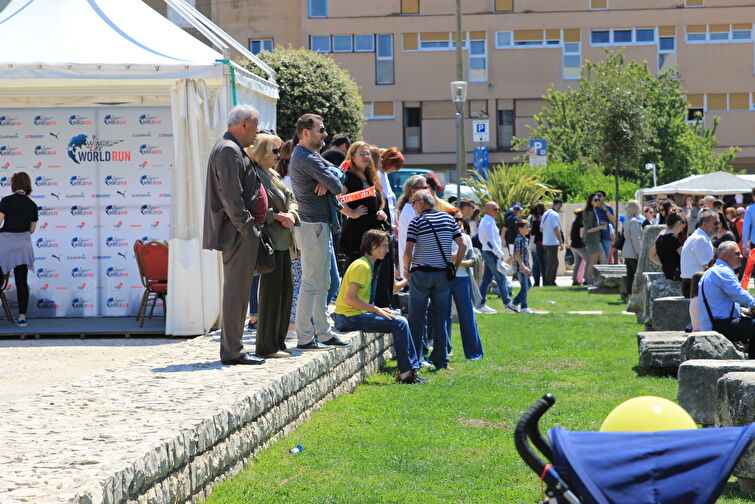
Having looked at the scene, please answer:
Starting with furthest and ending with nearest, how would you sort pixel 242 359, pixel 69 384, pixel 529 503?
pixel 242 359, pixel 69 384, pixel 529 503

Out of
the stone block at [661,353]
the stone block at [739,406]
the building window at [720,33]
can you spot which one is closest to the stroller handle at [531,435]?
the stone block at [739,406]

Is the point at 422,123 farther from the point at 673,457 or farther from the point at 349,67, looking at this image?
the point at 673,457

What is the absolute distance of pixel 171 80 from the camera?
11.2 metres

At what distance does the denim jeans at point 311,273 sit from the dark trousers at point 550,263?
1561cm

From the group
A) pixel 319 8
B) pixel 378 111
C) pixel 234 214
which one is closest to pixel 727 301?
pixel 234 214

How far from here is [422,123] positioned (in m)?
54.1

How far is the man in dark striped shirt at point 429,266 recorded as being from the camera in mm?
10867

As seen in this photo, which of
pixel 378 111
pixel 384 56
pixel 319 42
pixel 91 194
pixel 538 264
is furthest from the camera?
pixel 378 111

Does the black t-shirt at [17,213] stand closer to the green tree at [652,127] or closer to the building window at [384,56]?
the green tree at [652,127]

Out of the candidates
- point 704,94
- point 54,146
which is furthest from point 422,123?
point 54,146

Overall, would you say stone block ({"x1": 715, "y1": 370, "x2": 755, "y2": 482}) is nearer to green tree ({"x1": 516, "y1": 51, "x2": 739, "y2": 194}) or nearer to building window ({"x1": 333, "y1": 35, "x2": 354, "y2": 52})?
green tree ({"x1": 516, "y1": 51, "x2": 739, "y2": 194})

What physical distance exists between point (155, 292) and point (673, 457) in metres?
9.95

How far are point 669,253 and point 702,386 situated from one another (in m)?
7.13

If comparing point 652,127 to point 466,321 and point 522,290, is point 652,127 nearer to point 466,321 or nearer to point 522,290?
point 522,290
